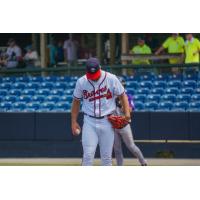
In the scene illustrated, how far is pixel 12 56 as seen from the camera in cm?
2183

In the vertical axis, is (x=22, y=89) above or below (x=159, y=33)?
below

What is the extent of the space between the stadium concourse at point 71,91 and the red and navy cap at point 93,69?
7786 millimetres

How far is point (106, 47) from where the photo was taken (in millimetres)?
22188

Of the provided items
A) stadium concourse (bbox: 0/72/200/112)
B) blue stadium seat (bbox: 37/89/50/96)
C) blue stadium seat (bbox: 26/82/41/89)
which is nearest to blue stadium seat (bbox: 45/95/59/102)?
stadium concourse (bbox: 0/72/200/112)

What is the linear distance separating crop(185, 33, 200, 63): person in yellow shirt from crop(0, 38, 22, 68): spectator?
4804 millimetres

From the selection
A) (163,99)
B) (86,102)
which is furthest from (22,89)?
(86,102)

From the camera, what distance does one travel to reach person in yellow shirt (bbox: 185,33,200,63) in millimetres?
19648

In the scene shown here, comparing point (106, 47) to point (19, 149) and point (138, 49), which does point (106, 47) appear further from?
point (19, 149)

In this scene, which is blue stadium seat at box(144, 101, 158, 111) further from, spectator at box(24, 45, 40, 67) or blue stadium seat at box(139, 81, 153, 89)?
spectator at box(24, 45, 40, 67)

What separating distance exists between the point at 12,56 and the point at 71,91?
113 inches

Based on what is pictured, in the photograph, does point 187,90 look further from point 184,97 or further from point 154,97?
point 154,97

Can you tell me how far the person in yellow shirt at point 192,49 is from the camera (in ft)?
64.5

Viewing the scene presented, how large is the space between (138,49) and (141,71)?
1.39 meters

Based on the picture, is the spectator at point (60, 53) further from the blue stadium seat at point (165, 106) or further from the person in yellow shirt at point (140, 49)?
the blue stadium seat at point (165, 106)
